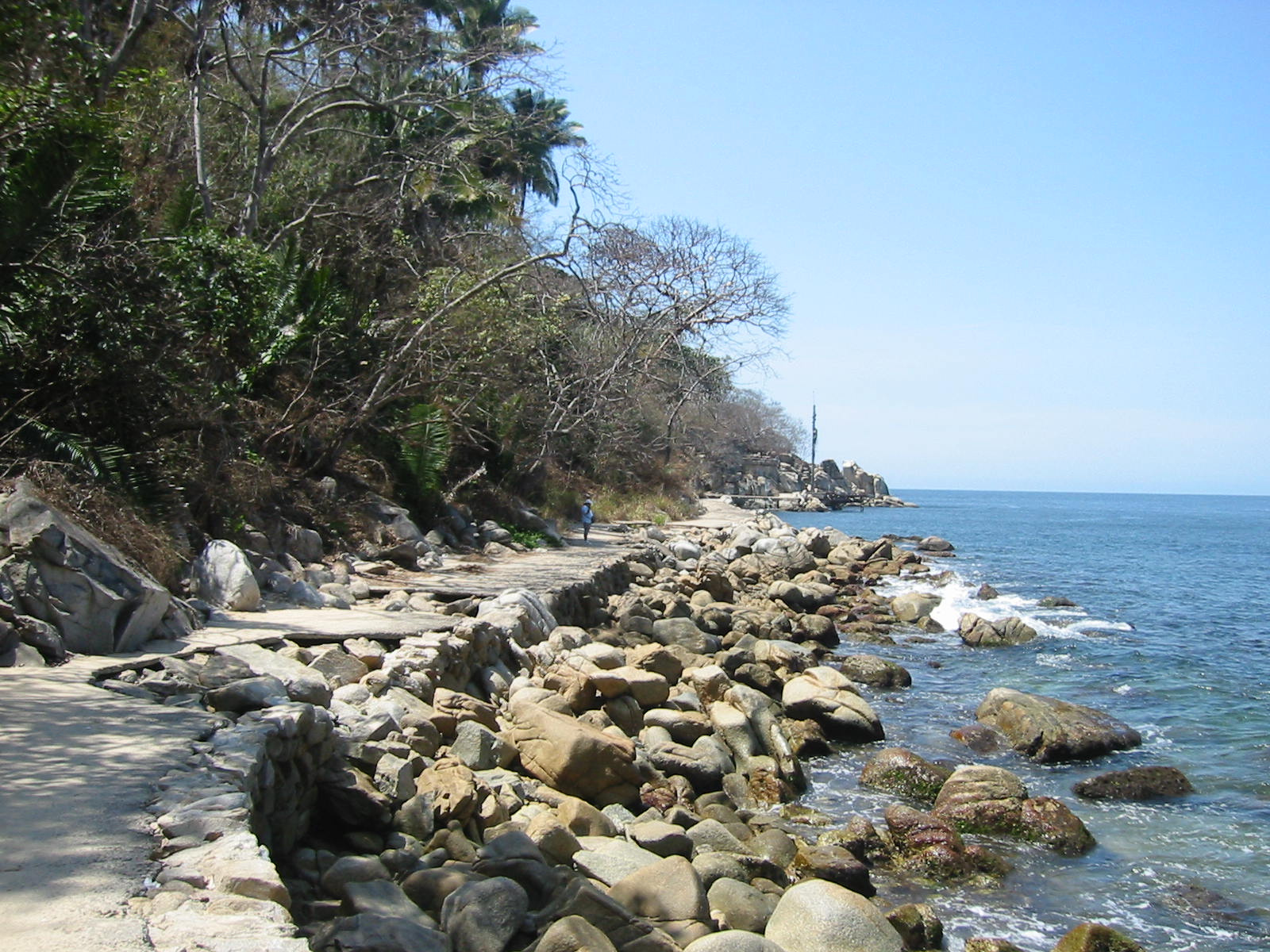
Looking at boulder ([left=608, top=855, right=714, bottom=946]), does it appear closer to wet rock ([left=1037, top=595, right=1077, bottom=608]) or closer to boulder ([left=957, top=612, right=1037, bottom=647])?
boulder ([left=957, top=612, right=1037, bottom=647])

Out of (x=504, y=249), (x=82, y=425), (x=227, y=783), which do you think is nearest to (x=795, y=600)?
(x=504, y=249)

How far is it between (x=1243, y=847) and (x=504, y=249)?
15848 millimetres

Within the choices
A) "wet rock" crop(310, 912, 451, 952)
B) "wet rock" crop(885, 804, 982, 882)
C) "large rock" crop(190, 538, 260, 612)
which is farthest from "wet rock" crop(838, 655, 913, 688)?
"wet rock" crop(310, 912, 451, 952)

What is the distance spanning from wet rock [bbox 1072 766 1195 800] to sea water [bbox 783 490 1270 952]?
0.13 metres

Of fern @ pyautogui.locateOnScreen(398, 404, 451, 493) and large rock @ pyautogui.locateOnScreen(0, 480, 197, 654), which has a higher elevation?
fern @ pyautogui.locateOnScreen(398, 404, 451, 493)

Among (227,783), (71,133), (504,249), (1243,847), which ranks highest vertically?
(504,249)

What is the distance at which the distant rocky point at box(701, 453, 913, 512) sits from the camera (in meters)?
62.8

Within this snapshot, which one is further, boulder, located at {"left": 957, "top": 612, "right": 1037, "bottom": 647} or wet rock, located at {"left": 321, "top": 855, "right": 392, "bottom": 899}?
boulder, located at {"left": 957, "top": 612, "right": 1037, "bottom": 647}

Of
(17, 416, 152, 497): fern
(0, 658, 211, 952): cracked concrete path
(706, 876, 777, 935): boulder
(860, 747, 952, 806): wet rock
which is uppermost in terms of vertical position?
(17, 416, 152, 497): fern

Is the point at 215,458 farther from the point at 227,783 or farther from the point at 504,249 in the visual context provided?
the point at 504,249

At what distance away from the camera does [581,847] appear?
6.37m

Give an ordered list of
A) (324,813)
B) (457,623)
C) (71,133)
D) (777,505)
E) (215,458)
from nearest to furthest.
Result: (324,813) < (71,133) < (457,623) < (215,458) < (777,505)

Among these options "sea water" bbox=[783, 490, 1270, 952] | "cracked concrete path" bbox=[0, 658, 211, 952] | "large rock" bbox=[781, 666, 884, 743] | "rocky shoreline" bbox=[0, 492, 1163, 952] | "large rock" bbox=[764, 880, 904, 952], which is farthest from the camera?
"large rock" bbox=[781, 666, 884, 743]

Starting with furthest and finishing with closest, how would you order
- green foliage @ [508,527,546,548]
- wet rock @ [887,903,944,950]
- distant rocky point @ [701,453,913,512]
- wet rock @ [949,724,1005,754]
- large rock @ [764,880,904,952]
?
distant rocky point @ [701,453,913,512], green foliage @ [508,527,546,548], wet rock @ [949,724,1005,754], wet rock @ [887,903,944,950], large rock @ [764,880,904,952]
